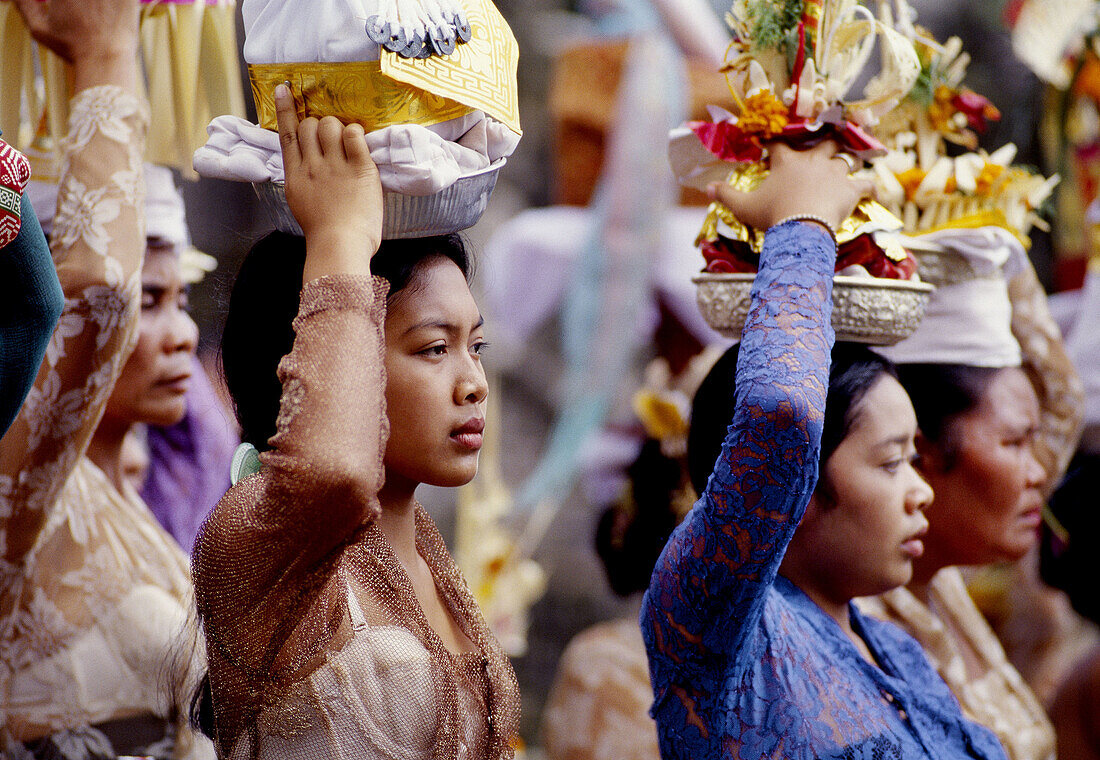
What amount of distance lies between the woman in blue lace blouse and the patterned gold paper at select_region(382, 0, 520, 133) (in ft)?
1.41

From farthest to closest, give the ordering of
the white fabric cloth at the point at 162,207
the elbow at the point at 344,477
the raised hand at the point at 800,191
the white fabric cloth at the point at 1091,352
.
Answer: the white fabric cloth at the point at 1091,352
the white fabric cloth at the point at 162,207
the raised hand at the point at 800,191
the elbow at the point at 344,477

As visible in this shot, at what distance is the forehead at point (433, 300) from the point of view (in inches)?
60.9

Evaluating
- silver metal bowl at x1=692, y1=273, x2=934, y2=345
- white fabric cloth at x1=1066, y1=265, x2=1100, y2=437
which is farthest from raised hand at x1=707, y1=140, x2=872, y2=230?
white fabric cloth at x1=1066, y1=265, x2=1100, y2=437

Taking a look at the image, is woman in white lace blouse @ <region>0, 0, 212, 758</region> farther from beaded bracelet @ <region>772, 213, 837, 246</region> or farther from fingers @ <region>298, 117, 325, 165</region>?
beaded bracelet @ <region>772, 213, 837, 246</region>

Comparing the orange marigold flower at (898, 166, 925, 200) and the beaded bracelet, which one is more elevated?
the beaded bracelet

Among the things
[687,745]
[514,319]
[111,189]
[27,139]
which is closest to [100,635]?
[111,189]

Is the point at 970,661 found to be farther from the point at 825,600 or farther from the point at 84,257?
the point at 84,257

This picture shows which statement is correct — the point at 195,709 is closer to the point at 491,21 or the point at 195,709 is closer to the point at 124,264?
the point at 124,264

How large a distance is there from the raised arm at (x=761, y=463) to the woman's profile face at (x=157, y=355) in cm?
120

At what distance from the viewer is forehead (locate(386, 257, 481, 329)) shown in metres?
1.55

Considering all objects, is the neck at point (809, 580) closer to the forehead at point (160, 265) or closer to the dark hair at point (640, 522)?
the dark hair at point (640, 522)

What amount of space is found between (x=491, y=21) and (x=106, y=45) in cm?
80

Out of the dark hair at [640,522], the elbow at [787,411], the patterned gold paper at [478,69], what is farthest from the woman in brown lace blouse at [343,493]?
the dark hair at [640,522]

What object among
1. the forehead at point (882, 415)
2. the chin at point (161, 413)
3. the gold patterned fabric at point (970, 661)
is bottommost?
the gold patterned fabric at point (970, 661)
